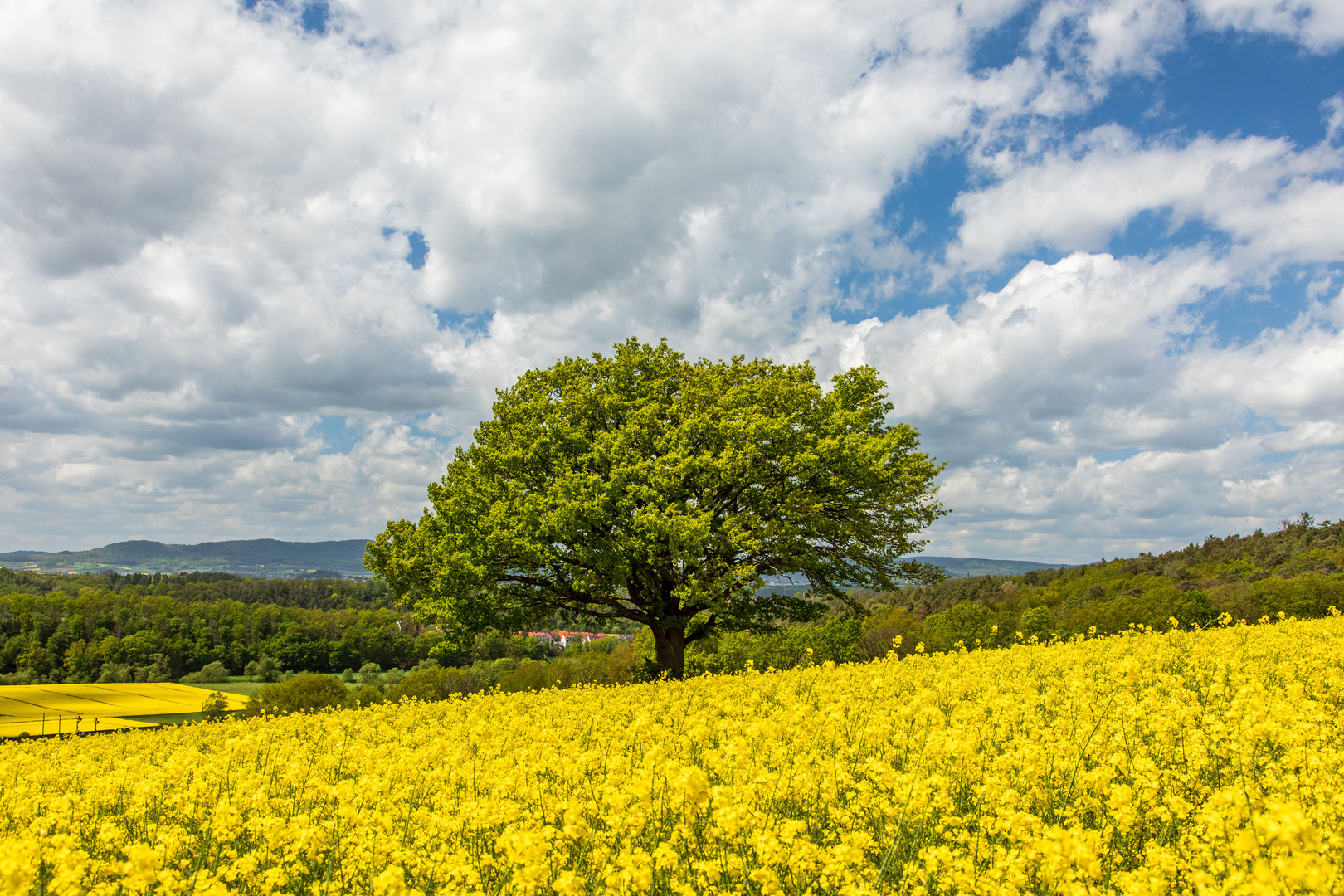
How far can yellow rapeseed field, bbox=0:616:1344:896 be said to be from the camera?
3824 millimetres

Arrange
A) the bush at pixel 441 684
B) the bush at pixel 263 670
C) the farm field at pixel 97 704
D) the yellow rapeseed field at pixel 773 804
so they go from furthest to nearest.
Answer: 1. the bush at pixel 263 670
2. the bush at pixel 441 684
3. the farm field at pixel 97 704
4. the yellow rapeseed field at pixel 773 804

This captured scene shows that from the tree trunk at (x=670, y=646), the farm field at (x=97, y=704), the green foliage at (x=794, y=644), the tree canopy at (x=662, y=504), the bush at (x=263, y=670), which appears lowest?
the bush at (x=263, y=670)

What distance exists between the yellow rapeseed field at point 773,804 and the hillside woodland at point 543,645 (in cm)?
3495

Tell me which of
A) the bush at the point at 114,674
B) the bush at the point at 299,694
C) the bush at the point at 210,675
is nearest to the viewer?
the bush at the point at 299,694

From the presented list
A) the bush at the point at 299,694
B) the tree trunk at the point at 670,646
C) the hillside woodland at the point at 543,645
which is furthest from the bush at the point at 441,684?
the tree trunk at the point at 670,646

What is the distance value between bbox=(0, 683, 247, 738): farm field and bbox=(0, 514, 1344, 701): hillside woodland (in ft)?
70.0

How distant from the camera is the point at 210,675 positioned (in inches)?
4168

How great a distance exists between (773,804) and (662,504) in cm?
1503

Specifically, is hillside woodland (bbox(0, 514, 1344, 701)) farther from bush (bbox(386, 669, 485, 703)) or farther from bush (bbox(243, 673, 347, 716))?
bush (bbox(243, 673, 347, 716))

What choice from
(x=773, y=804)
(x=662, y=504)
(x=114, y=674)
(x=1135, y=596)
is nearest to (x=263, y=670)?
(x=114, y=674)

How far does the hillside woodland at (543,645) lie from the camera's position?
50.8 metres

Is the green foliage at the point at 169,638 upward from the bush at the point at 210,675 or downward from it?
upward

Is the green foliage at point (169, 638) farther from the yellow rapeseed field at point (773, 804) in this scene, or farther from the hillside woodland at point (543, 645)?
the yellow rapeseed field at point (773, 804)

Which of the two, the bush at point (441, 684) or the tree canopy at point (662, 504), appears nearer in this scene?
the tree canopy at point (662, 504)
